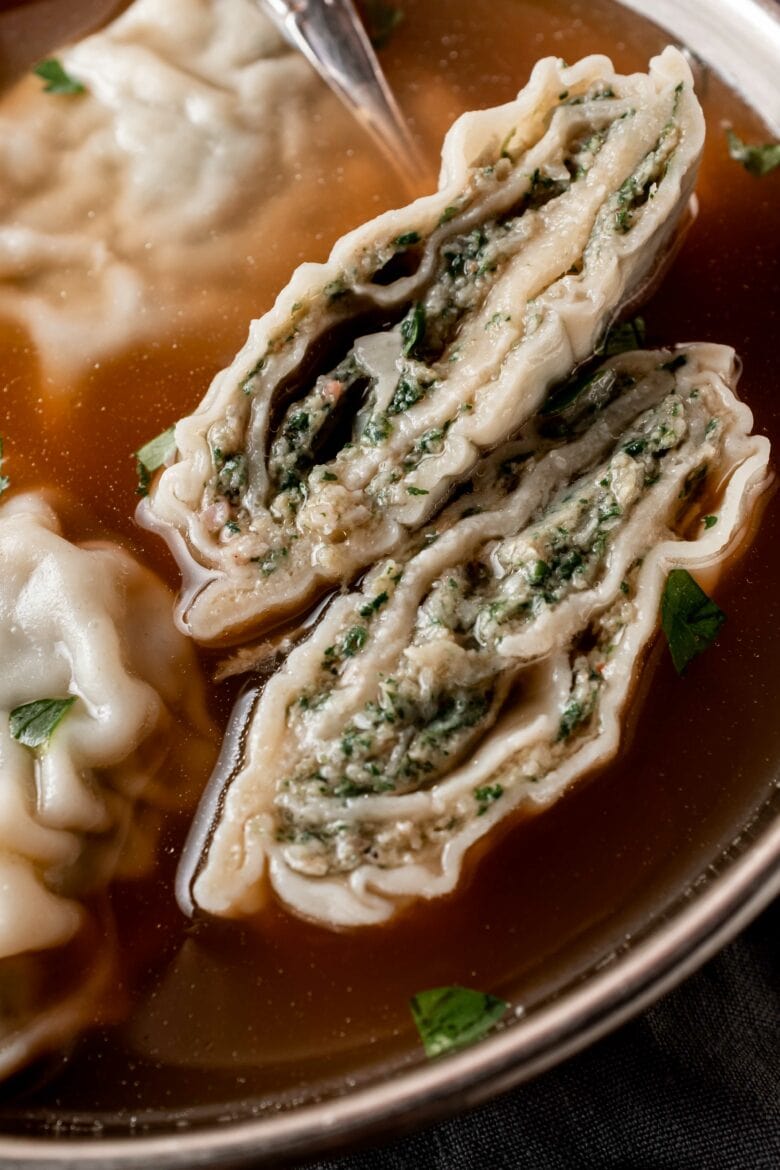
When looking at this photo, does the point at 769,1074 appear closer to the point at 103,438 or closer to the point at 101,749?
the point at 101,749

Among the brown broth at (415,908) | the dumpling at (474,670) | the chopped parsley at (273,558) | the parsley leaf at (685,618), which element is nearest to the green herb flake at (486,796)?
the dumpling at (474,670)

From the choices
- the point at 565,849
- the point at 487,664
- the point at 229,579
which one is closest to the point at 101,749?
the point at 229,579

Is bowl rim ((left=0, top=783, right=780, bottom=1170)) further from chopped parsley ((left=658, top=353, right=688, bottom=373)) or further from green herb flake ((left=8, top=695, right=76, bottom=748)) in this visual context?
chopped parsley ((left=658, top=353, right=688, bottom=373))

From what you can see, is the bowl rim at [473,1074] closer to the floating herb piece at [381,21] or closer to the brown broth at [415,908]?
the brown broth at [415,908]

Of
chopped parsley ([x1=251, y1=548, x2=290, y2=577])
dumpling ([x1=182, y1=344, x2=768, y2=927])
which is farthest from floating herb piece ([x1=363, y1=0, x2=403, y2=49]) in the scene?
chopped parsley ([x1=251, y1=548, x2=290, y2=577])

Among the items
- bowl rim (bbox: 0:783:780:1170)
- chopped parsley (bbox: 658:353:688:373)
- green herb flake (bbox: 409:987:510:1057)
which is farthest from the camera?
chopped parsley (bbox: 658:353:688:373)

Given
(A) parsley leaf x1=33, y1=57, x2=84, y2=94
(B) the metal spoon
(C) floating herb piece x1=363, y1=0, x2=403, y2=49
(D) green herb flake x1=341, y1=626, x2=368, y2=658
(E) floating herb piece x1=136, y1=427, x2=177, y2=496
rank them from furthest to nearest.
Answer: (C) floating herb piece x1=363, y1=0, x2=403, y2=49 → (A) parsley leaf x1=33, y1=57, x2=84, y2=94 → (B) the metal spoon → (E) floating herb piece x1=136, y1=427, x2=177, y2=496 → (D) green herb flake x1=341, y1=626, x2=368, y2=658

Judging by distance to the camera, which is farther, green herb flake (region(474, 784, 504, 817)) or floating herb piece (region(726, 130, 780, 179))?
floating herb piece (region(726, 130, 780, 179))

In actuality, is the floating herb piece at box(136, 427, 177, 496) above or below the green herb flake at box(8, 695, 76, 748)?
above
